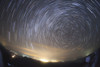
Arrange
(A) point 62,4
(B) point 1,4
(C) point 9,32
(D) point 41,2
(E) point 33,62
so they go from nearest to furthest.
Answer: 1. (E) point 33,62
2. (B) point 1,4
3. (C) point 9,32
4. (D) point 41,2
5. (A) point 62,4

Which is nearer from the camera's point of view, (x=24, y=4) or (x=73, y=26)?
(x=24, y=4)

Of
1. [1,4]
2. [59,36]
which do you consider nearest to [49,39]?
[59,36]

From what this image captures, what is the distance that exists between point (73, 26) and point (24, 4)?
1.74 feet

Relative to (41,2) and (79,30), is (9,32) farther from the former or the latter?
(79,30)

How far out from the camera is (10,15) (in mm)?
873

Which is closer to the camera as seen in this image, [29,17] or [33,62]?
[33,62]

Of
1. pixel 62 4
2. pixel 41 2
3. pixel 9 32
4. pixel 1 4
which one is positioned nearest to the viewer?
pixel 1 4

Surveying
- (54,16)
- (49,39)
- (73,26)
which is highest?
(54,16)

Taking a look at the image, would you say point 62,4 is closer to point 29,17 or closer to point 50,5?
point 50,5

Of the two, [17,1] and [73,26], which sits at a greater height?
[17,1]

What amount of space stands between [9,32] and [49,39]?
0.39 meters

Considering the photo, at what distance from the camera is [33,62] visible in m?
0.50

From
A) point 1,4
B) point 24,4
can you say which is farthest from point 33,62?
point 24,4

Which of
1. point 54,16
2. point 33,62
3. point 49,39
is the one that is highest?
point 54,16
